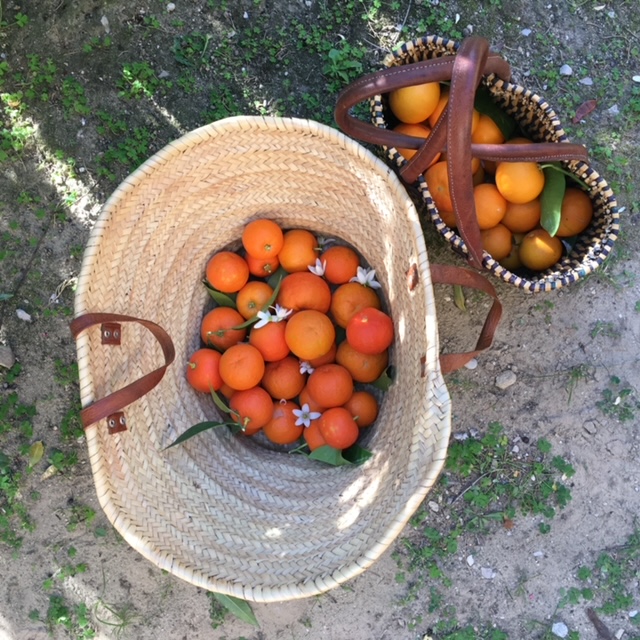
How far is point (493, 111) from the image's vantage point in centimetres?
173

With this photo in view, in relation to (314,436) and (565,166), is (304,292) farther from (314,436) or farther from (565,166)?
(565,166)

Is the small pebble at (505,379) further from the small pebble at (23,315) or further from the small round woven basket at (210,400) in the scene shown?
the small pebble at (23,315)

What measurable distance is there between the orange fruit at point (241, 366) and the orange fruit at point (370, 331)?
0.27 metres

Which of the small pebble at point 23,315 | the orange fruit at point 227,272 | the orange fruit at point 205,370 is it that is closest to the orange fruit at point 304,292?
the orange fruit at point 227,272

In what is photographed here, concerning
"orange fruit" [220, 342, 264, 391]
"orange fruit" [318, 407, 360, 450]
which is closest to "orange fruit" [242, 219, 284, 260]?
"orange fruit" [220, 342, 264, 391]

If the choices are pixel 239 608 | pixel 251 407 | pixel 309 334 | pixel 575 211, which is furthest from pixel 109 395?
pixel 575 211

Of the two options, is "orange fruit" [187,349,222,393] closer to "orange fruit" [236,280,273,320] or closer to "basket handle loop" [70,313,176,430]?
"orange fruit" [236,280,273,320]

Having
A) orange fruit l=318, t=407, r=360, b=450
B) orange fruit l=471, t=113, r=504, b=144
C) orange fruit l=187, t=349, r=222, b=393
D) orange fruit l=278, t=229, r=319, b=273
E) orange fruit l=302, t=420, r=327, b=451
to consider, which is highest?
orange fruit l=471, t=113, r=504, b=144

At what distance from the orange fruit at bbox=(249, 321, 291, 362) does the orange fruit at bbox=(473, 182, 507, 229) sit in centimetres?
62

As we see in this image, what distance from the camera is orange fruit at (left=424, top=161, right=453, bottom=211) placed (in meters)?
1.70

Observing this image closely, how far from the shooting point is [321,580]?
145 centimetres

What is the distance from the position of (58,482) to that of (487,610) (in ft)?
4.55

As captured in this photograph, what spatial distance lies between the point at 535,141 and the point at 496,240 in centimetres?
30

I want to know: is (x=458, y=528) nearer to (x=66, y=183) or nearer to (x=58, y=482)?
(x=58, y=482)
